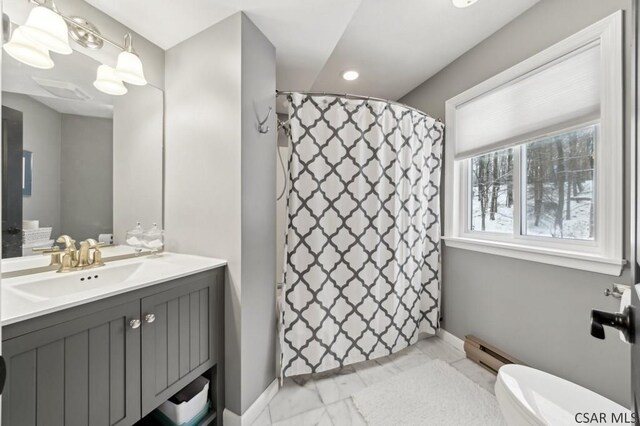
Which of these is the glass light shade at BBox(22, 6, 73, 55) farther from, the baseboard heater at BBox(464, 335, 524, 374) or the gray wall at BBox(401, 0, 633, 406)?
the baseboard heater at BBox(464, 335, 524, 374)

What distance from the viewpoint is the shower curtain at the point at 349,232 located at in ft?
5.80

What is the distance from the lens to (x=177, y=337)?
4.14ft

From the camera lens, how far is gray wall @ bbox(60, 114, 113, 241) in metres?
1.35

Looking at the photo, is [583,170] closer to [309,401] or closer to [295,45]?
[295,45]

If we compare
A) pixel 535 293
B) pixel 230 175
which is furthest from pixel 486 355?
pixel 230 175

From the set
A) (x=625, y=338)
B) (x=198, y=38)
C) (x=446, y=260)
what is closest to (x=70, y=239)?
(x=198, y=38)

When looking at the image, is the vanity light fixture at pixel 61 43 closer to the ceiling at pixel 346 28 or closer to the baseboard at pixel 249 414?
the ceiling at pixel 346 28

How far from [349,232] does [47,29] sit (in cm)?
177

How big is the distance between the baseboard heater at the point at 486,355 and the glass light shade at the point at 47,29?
9.65ft

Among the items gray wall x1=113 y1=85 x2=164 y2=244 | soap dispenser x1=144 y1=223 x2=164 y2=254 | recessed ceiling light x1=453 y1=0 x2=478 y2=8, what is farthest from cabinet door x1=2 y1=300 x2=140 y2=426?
recessed ceiling light x1=453 y1=0 x2=478 y2=8

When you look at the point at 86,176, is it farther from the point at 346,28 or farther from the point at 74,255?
the point at 346,28

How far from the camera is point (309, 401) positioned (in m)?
1.64

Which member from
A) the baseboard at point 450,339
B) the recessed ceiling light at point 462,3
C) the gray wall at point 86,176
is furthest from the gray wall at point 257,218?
the baseboard at point 450,339

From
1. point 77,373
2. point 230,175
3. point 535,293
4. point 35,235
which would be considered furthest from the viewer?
point 535,293
